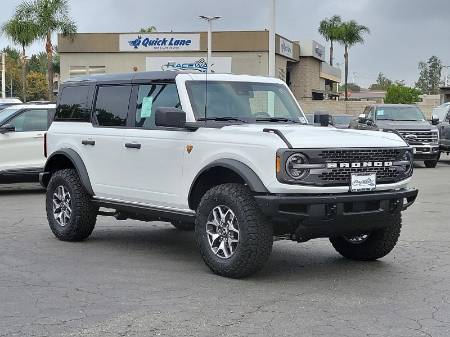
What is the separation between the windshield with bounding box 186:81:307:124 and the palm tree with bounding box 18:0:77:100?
37378mm

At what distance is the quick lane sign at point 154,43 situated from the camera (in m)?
50.4

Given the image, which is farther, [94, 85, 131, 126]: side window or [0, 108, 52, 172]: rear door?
[0, 108, 52, 172]: rear door

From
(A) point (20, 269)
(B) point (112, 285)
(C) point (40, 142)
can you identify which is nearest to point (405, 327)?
(B) point (112, 285)

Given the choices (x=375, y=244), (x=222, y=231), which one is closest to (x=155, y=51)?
(x=375, y=244)

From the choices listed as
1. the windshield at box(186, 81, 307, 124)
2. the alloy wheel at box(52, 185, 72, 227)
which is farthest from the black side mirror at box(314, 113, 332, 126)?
the alloy wheel at box(52, 185, 72, 227)

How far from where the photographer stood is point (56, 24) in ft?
145

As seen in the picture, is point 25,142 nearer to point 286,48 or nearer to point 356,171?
point 356,171

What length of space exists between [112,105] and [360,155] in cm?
315

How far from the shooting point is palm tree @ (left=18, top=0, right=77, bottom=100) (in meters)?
43.2

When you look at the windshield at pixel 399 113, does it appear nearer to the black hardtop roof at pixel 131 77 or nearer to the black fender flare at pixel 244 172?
the black hardtop roof at pixel 131 77

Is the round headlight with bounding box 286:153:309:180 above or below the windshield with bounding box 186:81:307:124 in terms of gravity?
below

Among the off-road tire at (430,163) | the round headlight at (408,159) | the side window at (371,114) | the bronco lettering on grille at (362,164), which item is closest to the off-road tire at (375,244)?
the round headlight at (408,159)

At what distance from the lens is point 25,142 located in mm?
14477

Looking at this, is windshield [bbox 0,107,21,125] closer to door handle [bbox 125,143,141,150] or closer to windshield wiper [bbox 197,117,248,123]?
door handle [bbox 125,143,141,150]
